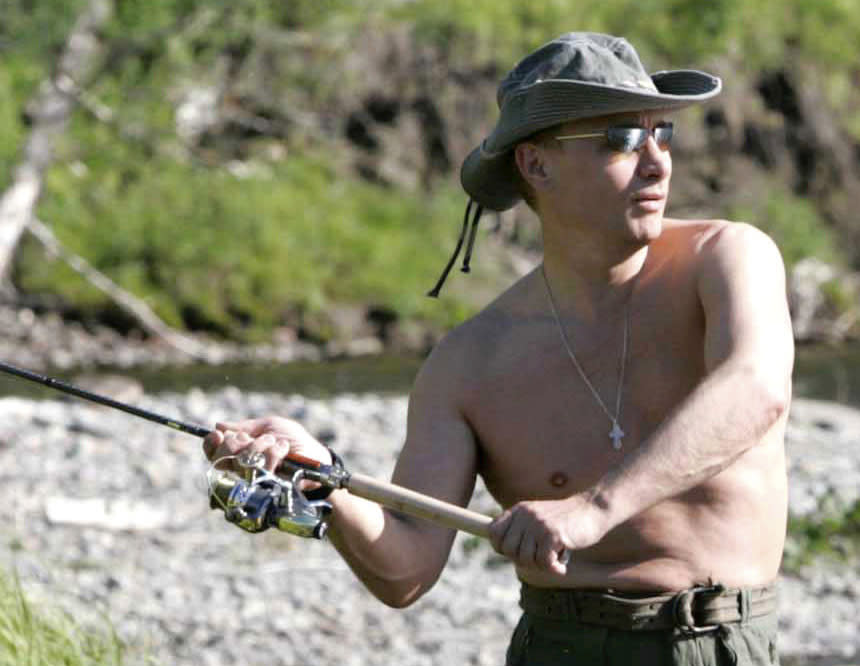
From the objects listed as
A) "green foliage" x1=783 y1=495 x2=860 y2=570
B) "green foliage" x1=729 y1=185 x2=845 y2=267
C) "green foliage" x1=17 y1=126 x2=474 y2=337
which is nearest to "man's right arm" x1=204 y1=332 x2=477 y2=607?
"green foliage" x1=783 y1=495 x2=860 y2=570

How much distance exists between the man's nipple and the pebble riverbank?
1835mm

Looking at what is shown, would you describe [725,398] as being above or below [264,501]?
above

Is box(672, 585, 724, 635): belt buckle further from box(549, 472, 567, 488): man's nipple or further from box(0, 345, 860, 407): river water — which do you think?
box(0, 345, 860, 407): river water

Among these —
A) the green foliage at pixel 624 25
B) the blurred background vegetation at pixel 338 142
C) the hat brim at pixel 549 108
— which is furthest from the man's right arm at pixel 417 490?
the green foliage at pixel 624 25

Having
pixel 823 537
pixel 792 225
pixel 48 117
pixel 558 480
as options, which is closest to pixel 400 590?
pixel 558 480

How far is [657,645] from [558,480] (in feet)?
1.18

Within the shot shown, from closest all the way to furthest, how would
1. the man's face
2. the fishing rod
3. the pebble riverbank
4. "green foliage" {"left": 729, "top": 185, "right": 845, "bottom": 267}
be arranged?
the fishing rod → the man's face → the pebble riverbank → "green foliage" {"left": 729, "top": 185, "right": 845, "bottom": 267}

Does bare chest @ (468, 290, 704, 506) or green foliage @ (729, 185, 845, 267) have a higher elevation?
green foliage @ (729, 185, 845, 267)

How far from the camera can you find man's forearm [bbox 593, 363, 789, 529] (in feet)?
8.54

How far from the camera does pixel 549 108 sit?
3.00 meters

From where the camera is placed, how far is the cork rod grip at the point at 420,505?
2.67 m

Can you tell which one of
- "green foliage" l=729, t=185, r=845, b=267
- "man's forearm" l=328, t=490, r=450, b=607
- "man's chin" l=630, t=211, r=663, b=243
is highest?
"green foliage" l=729, t=185, r=845, b=267

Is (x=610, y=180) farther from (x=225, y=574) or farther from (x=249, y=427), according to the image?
(x=225, y=574)

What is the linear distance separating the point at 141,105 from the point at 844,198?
10134 mm
